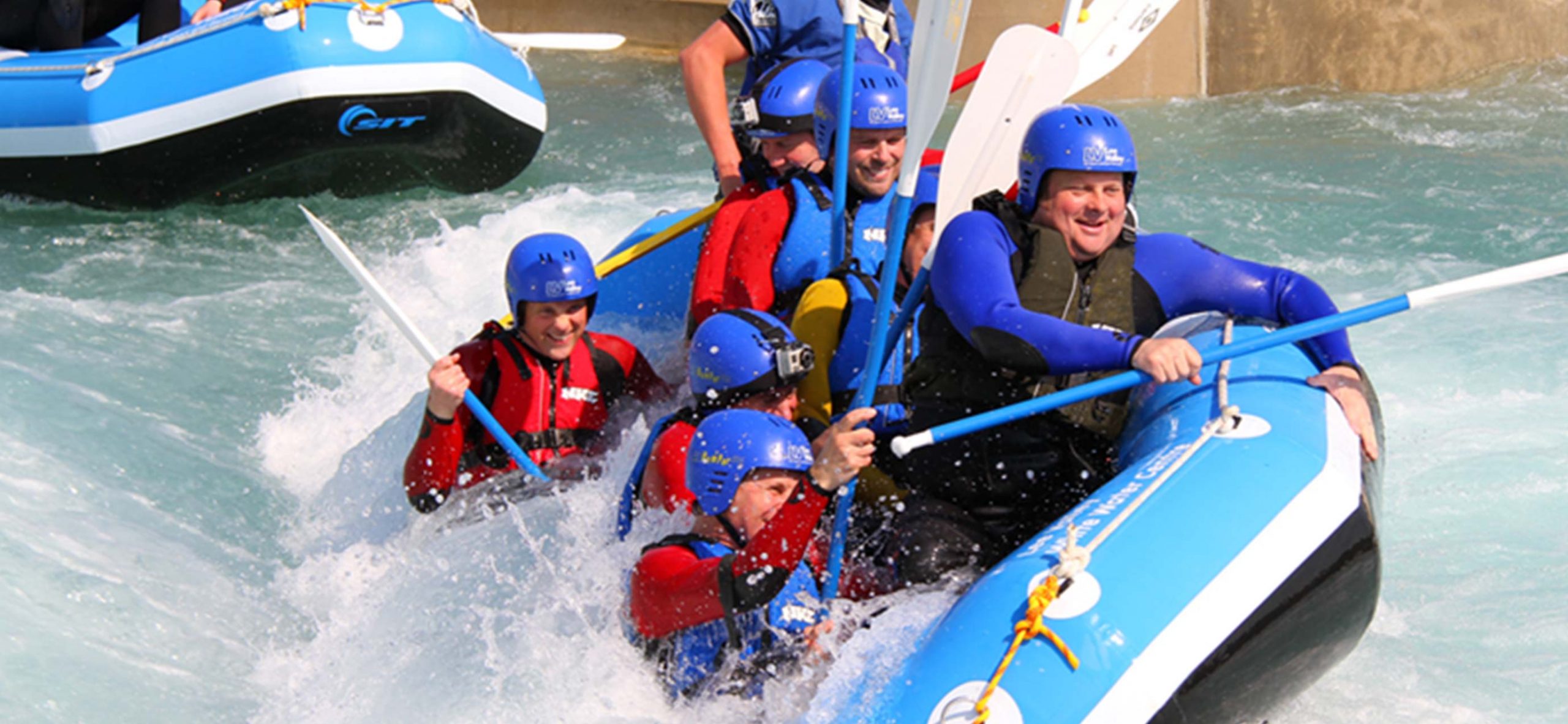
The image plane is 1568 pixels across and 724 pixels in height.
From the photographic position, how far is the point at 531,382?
3.85m

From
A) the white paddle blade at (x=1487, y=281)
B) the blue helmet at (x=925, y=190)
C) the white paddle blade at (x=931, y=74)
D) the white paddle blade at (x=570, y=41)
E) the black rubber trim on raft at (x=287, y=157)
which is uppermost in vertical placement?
the white paddle blade at (x=931, y=74)

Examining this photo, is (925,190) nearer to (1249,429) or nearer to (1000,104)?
(1000,104)

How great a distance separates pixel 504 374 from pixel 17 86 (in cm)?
453

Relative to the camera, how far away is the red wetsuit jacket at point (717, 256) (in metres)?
4.01

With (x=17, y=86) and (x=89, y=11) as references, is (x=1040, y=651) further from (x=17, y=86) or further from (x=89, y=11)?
(x=89, y=11)

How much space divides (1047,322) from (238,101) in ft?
17.0

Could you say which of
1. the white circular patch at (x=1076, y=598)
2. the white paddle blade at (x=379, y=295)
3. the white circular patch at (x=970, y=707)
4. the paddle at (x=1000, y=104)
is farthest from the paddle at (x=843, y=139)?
the white circular patch at (x=970, y=707)

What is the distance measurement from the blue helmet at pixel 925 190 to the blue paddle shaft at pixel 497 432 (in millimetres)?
1128

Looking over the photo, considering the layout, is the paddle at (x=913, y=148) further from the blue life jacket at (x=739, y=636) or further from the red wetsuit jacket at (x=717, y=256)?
the red wetsuit jacket at (x=717, y=256)

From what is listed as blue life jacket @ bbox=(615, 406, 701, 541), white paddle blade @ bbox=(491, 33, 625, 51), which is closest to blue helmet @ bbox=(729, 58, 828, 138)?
blue life jacket @ bbox=(615, 406, 701, 541)

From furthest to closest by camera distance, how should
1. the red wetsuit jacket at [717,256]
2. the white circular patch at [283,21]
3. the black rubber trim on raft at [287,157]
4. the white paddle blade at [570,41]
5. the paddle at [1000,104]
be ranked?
the white paddle blade at [570,41], the black rubber trim on raft at [287,157], the white circular patch at [283,21], the red wetsuit jacket at [717,256], the paddle at [1000,104]

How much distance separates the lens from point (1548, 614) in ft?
11.9

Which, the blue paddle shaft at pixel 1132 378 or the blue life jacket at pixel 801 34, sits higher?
the blue life jacket at pixel 801 34

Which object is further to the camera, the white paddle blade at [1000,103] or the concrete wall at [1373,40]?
the concrete wall at [1373,40]
